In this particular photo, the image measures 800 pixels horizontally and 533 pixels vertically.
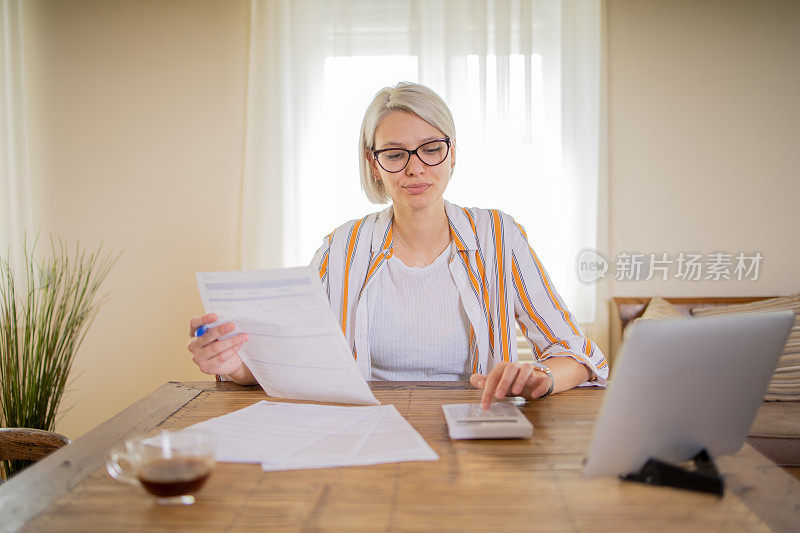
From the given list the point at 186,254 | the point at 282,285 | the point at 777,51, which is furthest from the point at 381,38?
the point at 282,285

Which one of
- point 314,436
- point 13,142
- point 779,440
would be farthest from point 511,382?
point 13,142

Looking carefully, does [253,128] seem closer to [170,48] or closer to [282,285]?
[170,48]

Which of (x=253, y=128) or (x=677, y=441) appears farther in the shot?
(x=253, y=128)

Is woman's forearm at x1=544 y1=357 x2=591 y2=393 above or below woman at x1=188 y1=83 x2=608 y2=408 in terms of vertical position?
below

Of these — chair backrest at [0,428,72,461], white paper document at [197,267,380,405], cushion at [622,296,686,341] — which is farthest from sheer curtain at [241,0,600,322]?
white paper document at [197,267,380,405]

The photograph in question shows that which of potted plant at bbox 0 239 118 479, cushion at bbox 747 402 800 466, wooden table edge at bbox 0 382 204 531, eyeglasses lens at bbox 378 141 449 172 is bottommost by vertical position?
cushion at bbox 747 402 800 466

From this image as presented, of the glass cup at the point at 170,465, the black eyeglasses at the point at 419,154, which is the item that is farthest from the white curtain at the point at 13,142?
the glass cup at the point at 170,465

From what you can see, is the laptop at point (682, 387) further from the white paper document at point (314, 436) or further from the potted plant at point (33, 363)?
the potted plant at point (33, 363)

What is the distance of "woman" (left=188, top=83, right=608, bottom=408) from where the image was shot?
66.8 inches

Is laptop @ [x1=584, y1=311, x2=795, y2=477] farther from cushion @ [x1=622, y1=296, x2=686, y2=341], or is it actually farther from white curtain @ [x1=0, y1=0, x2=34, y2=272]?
white curtain @ [x1=0, y1=0, x2=34, y2=272]

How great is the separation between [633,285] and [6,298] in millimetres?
2972

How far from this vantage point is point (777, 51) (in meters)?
3.12

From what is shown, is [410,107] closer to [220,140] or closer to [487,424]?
[487,424]

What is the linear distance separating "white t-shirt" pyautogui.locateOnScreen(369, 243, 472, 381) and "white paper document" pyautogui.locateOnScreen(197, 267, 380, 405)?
19.8 inches
